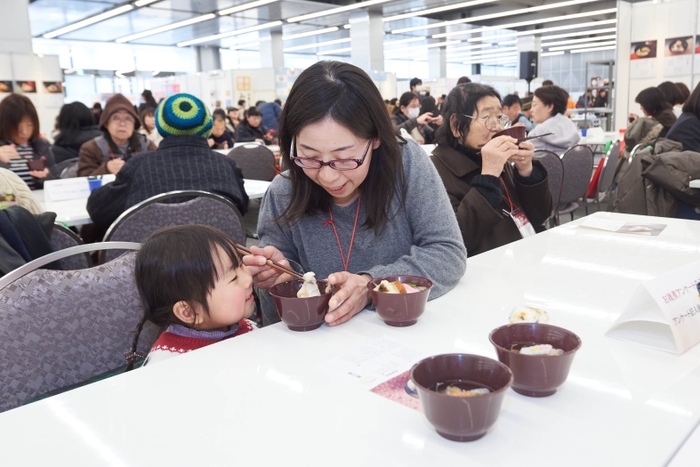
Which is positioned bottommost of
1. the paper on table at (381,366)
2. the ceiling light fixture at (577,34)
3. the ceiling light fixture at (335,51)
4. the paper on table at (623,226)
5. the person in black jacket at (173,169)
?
the paper on table at (623,226)

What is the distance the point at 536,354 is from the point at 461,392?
0.46 ft

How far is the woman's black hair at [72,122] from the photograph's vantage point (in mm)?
4965

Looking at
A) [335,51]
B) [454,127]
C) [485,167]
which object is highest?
[335,51]

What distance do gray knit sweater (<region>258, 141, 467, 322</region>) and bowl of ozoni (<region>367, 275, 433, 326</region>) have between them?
205 millimetres

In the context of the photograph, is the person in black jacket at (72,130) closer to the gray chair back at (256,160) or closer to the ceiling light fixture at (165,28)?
the gray chair back at (256,160)

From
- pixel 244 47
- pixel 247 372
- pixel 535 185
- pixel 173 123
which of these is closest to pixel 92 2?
pixel 244 47

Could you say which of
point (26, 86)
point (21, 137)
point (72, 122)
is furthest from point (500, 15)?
point (21, 137)

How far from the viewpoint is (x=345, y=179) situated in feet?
4.36

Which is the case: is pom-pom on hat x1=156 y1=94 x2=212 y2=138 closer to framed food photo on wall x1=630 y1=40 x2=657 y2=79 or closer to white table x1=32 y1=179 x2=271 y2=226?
white table x1=32 y1=179 x2=271 y2=226

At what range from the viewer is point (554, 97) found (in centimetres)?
522

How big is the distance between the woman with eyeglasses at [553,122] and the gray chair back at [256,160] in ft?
7.21

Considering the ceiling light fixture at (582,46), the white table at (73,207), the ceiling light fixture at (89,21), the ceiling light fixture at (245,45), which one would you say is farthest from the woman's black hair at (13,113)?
the ceiling light fixture at (582,46)

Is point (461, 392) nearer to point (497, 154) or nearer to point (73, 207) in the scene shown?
point (497, 154)

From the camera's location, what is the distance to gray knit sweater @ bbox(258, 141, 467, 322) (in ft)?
4.67
